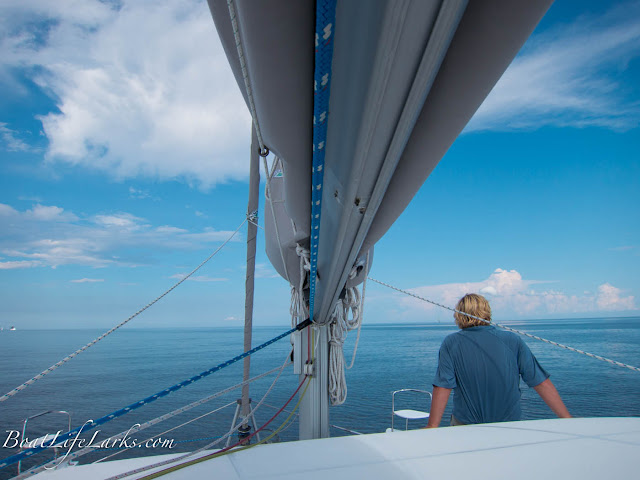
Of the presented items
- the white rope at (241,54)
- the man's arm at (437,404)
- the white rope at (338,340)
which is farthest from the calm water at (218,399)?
the white rope at (241,54)

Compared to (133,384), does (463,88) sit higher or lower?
higher

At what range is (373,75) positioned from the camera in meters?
0.73

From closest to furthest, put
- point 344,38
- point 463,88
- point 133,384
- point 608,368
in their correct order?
1. point 344,38
2. point 463,88
3. point 133,384
4. point 608,368

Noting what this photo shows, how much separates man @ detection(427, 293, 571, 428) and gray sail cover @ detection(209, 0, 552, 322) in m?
1.09

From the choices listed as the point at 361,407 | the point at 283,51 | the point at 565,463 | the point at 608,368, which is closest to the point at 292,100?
the point at 283,51

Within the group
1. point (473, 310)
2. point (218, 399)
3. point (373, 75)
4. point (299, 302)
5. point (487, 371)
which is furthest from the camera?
point (218, 399)

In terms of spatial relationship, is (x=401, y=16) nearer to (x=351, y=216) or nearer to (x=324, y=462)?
(x=351, y=216)

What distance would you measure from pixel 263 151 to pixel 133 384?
22705mm

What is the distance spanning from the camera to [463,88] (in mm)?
928

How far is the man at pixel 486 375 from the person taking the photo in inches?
73.2

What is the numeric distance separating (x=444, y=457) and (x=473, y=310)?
89 cm

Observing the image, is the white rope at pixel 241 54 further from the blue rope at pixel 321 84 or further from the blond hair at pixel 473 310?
the blond hair at pixel 473 310

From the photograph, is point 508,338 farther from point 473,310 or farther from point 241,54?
point 241,54

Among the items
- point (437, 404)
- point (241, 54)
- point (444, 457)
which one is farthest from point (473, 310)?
point (241, 54)
